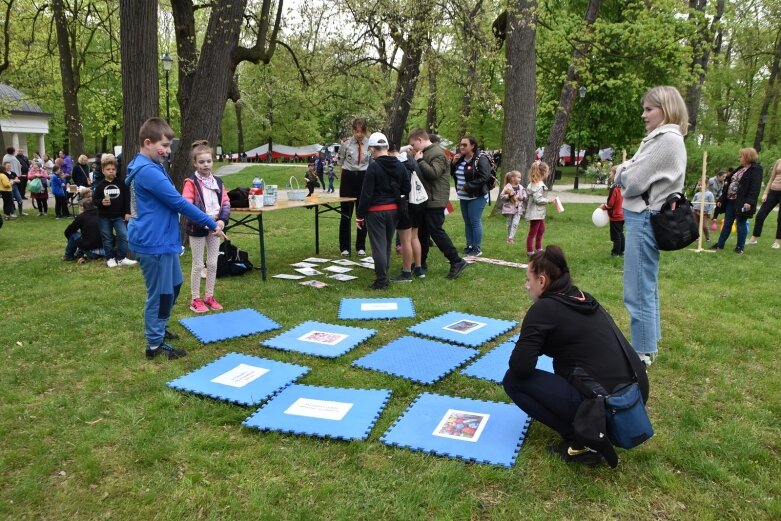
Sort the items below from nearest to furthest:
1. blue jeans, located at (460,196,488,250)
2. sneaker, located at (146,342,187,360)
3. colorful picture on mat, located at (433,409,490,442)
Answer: colorful picture on mat, located at (433,409,490,442) < sneaker, located at (146,342,187,360) < blue jeans, located at (460,196,488,250)

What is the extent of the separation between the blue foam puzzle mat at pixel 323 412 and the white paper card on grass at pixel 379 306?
1985 millimetres

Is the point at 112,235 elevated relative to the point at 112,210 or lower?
lower

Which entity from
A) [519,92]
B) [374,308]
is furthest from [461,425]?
[519,92]

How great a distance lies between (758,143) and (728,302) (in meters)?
30.5

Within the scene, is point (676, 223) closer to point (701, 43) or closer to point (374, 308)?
point (374, 308)

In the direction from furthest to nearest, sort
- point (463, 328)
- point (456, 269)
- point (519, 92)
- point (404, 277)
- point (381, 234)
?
point (519, 92) → point (456, 269) → point (404, 277) → point (381, 234) → point (463, 328)

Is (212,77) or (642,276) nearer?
(642,276)

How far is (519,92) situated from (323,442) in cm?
1076

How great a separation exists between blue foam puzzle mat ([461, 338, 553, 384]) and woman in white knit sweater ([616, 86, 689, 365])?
74 centimetres

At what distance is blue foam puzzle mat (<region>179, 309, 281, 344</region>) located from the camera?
16.6 feet

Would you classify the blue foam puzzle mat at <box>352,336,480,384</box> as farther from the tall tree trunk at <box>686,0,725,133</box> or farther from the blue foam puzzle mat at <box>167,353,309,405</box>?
the tall tree trunk at <box>686,0,725,133</box>

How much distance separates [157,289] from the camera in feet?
14.3

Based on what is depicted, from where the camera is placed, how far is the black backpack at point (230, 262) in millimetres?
7354

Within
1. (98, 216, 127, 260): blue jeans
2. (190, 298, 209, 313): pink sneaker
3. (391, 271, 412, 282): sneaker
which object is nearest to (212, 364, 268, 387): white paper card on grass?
(190, 298, 209, 313): pink sneaker
